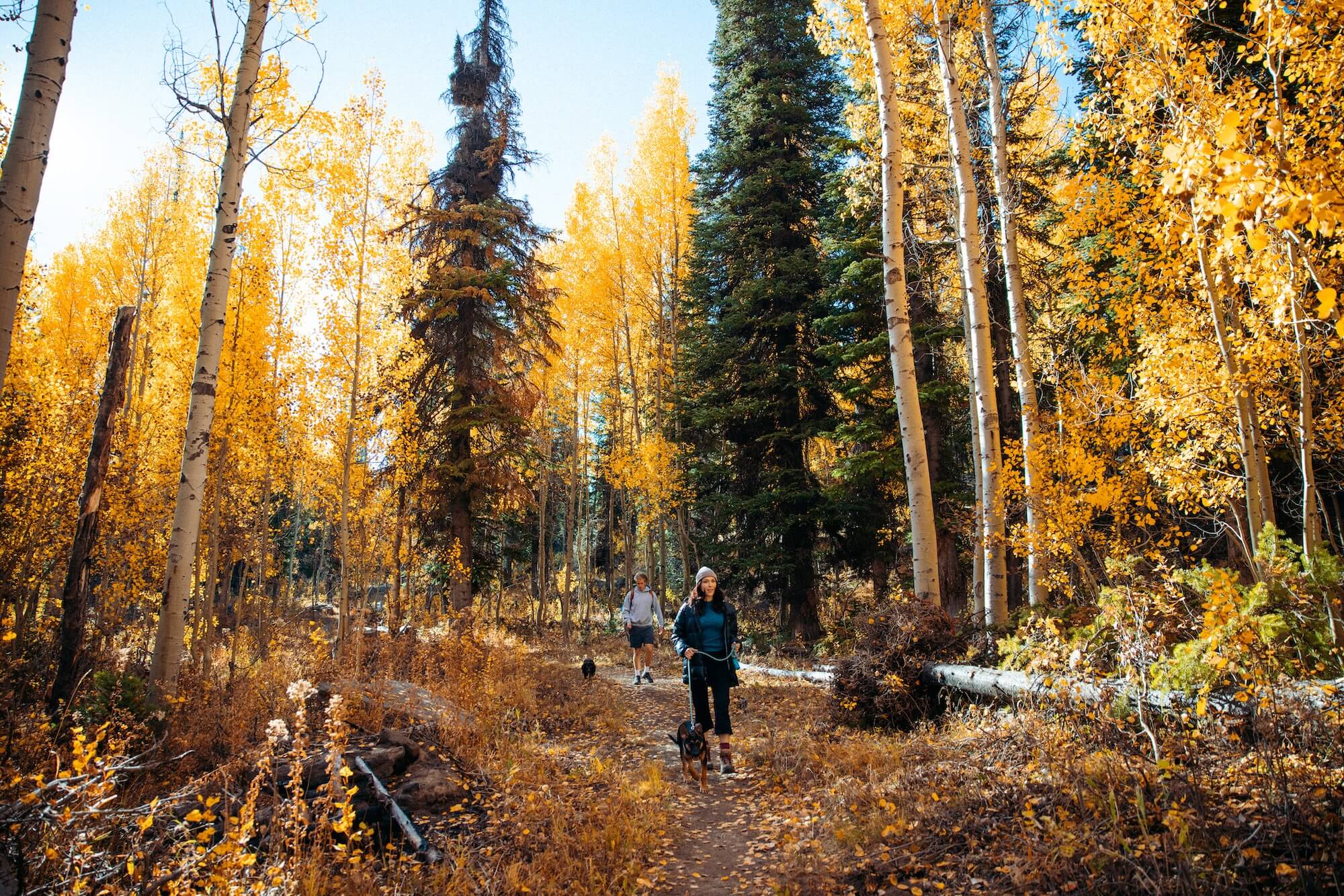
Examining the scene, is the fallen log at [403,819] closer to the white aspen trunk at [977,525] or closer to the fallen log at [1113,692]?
the fallen log at [1113,692]

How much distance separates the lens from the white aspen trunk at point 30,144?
335cm

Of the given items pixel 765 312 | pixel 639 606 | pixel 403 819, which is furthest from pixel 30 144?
pixel 765 312

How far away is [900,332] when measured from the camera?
755cm

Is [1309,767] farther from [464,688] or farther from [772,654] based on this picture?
[772,654]

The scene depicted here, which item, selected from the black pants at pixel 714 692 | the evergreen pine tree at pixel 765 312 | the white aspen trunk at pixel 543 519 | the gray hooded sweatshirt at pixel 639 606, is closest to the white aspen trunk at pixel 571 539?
the white aspen trunk at pixel 543 519

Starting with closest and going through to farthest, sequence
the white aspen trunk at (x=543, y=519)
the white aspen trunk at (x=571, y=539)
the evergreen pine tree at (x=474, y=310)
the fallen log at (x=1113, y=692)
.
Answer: the fallen log at (x=1113, y=692) → the evergreen pine tree at (x=474, y=310) → the white aspen trunk at (x=571, y=539) → the white aspen trunk at (x=543, y=519)

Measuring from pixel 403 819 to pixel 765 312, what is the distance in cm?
1310

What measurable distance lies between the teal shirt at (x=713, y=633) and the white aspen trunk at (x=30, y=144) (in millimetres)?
5165

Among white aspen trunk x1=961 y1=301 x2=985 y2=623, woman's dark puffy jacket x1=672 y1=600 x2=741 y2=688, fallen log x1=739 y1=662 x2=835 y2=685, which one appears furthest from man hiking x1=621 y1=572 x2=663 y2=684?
white aspen trunk x1=961 y1=301 x2=985 y2=623

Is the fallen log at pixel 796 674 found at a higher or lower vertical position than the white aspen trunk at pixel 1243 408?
lower

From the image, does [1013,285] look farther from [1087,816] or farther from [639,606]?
[639,606]

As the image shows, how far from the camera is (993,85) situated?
8.59 meters

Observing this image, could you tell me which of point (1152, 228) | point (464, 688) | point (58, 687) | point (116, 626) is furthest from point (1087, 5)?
point (116, 626)

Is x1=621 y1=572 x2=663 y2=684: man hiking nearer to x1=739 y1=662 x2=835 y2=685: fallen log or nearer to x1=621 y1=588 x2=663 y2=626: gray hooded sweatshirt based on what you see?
x1=621 y1=588 x2=663 y2=626: gray hooded sweatshirt
